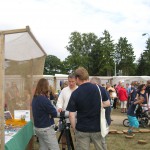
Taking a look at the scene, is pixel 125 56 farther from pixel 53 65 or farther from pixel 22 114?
pixel 22 114

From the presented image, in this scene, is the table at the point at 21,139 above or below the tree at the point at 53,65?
below

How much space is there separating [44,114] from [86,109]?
927 mm

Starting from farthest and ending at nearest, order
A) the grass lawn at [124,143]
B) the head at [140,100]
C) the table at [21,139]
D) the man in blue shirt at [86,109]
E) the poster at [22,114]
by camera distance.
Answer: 1. the head at [140,100]
2. the grass lawn at [124,143]
3. the poster at [22,114]
4. the man in blue shirt at [86,109]
5. the table at [21,139]

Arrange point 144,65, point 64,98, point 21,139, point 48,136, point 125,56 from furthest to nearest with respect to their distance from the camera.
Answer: point 125,56
point 144,65
point 64,98
point 48,136
point 21,139

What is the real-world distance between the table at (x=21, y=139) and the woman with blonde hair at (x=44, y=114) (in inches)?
11.0

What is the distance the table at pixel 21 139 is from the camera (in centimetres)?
408

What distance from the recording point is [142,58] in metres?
72.2

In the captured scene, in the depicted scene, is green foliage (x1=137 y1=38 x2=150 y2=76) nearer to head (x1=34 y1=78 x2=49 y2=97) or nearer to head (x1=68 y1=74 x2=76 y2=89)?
head (x1=68 y1=74 x2=76 y2=89)

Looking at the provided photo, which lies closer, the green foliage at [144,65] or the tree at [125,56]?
the green foliage at [144,65]

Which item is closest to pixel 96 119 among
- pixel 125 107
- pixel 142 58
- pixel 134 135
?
pixel 134 135

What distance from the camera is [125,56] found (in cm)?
7775

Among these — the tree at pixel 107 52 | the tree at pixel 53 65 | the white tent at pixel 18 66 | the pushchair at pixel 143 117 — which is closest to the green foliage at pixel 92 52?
the tree at pixel 107 52

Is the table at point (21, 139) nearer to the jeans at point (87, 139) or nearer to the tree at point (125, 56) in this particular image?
the jeans at point (87, 139)

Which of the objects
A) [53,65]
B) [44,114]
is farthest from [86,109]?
[53,65]
